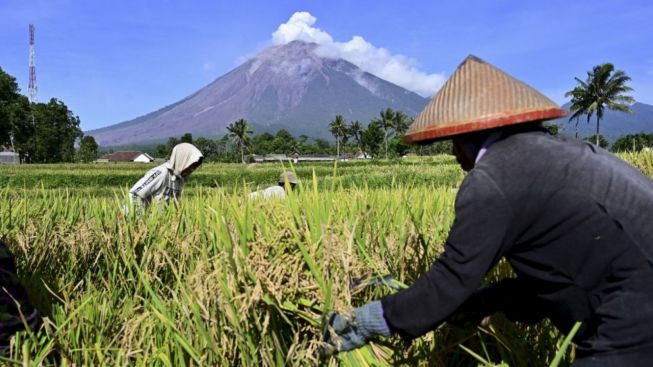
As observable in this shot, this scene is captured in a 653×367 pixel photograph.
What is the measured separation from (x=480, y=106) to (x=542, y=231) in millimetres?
314

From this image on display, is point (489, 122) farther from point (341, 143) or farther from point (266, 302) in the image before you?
point (341, 143)

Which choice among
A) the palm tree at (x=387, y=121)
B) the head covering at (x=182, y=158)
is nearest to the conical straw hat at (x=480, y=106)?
the head covering at (x=182, y=158)

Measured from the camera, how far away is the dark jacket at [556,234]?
42.3 inches

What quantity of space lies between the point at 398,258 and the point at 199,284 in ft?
2.41

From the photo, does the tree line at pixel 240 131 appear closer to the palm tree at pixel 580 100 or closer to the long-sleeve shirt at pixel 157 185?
the palm tree at pixel 580 100

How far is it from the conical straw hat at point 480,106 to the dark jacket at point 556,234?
Result: 0.06 metres

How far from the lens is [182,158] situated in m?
4.08

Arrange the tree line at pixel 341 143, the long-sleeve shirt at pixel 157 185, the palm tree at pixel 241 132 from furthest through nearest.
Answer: the palm tree at pixel 241 132
the tree line at pixel 341 143
the long-sleeve shirt at pixel 157 185

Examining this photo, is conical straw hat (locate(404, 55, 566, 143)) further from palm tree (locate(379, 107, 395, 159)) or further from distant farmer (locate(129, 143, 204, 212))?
palm tree (locate(379, 107, 395, 159))

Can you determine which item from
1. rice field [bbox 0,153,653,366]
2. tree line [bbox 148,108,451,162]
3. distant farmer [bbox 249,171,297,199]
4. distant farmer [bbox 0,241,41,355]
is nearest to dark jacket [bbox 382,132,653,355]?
rice field [bbox 0,153,653,366]

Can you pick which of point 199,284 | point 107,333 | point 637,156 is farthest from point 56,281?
point 637,156

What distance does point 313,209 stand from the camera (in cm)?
154

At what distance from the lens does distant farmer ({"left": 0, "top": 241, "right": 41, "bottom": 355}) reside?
143cm

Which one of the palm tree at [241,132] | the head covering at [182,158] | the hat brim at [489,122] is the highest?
the palm tree at [241,132]
